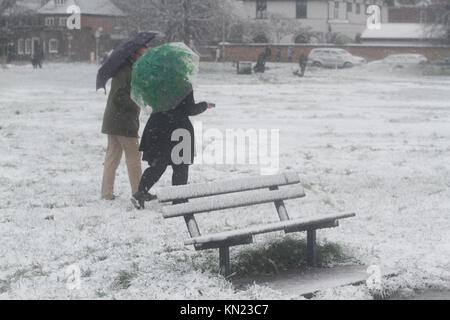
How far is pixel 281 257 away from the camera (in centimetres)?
636

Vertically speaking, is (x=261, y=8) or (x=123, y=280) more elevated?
(x=261, y=8)

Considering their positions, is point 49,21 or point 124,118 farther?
point 49,21

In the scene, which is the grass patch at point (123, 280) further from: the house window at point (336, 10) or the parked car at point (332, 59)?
the house window at point (336, 10)

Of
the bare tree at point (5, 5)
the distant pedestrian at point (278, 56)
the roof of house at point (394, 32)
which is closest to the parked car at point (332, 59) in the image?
the distant pedestrian at point (278, 56)

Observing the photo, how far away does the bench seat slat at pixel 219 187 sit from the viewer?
5973mm

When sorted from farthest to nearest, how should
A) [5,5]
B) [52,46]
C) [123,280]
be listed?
[52,46] → [5,5] → [123,280]

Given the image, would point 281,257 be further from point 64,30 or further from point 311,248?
point 64,30

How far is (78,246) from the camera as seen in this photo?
6727 millimetres

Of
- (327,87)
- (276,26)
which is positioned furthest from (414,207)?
(276,26)

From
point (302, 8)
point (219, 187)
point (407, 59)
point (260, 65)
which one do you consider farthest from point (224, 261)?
point (302, 8)

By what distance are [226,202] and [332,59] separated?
48.6 metres

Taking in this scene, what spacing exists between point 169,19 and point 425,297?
4488cm

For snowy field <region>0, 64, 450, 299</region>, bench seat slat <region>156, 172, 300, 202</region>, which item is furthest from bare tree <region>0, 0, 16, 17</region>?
bench seat slat <region>156, 172, 300, 202</region>

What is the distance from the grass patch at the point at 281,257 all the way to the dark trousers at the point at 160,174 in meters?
1.65
